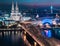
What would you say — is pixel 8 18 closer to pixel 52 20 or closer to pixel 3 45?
pixel 52 20

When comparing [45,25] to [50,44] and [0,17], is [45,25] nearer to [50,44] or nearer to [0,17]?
[0,17]

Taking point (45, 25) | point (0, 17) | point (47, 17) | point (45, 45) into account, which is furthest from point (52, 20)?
point (45, 45)

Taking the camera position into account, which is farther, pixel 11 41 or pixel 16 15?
pixel 16 15

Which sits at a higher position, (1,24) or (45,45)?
(45,45)

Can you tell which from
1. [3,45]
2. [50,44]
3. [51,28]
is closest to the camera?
[50,44]

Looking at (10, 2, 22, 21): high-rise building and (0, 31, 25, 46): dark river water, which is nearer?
(0, 31, 25, 46): dark river water

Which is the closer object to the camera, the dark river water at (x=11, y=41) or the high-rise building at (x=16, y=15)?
the dark river water at (x=11, y=41)

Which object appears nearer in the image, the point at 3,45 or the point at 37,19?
the point at 3,45

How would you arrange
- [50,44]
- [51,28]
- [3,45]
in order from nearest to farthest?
1. [50,44]
2. [3,45]
3. [51,28]

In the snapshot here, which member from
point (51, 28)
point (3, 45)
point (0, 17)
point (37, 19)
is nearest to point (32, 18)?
point (37, 19)
